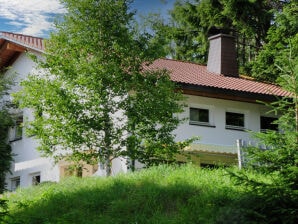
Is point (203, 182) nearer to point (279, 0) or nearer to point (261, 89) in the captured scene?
point (261, 89)

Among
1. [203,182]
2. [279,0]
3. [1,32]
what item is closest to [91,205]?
[203,182]

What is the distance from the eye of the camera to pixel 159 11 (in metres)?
42.9

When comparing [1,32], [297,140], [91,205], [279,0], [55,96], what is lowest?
[91,205]

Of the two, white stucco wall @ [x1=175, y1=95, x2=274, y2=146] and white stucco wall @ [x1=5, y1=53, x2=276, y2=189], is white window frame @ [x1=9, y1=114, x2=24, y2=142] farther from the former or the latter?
white stucco wall @ [x1=175, y1=95, x2=274, y2=146]

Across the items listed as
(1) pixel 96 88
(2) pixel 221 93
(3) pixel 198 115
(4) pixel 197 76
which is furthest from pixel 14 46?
(1) pixel 96 88

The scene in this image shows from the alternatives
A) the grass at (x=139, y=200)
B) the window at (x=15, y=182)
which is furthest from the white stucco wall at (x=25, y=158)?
the grass at (x=139, y=200)

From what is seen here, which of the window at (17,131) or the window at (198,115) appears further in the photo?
the window at (17,131)

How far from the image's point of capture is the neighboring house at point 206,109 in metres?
24.9

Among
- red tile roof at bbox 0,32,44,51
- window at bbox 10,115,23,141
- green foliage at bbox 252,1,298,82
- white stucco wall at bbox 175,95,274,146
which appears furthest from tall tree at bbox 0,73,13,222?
green foliage at bbox 252,1,298,82

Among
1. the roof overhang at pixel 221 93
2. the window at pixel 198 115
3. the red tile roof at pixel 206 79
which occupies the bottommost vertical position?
the window at pixel 198 115

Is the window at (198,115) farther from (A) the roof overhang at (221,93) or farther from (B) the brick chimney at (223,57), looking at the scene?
(B) the brick chimney at (223,57)

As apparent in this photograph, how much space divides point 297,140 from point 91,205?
4.74 m

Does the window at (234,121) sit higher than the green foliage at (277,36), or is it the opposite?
the green foliage at (277,36)

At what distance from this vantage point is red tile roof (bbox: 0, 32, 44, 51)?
27109 millimetres
